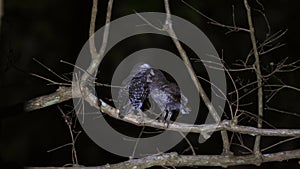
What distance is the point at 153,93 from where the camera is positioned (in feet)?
5.26

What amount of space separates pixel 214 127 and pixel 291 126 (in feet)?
6.04

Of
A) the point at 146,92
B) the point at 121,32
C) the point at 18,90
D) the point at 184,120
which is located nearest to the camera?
the point at 146,92

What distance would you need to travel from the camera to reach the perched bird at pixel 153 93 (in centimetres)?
151

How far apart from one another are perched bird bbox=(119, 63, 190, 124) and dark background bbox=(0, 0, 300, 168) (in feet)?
3.92

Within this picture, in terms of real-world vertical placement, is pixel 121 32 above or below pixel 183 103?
above

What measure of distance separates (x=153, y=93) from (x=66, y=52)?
1575 millimetres

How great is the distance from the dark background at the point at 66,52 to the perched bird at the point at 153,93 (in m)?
1.19

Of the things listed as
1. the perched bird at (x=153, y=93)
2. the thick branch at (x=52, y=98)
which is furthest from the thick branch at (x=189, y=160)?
the thick branch at (x=52, y=98)

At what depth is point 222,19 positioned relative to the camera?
319cm

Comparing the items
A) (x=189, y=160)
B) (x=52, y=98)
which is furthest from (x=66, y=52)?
(x=189, y=160)

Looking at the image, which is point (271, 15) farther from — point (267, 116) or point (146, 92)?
point (146, 92)

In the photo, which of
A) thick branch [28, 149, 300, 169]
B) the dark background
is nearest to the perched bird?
thick branch [28, 149, 300, 169]

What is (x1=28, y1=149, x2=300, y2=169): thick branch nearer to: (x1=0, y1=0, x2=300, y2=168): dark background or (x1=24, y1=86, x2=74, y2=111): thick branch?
(x1=24, y1=86, x2=74, y2=111): thick branch

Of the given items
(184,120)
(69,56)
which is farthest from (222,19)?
(184,120)
